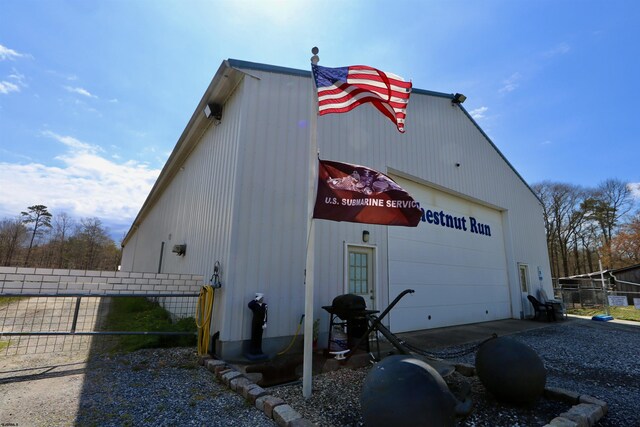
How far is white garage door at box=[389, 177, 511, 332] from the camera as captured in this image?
7.44 meters

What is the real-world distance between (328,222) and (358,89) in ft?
9.56

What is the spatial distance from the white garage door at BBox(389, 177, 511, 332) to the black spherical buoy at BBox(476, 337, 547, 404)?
3654 mm

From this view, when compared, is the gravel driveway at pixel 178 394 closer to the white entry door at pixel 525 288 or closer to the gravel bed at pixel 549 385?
the gravel bed at pixel 549 385

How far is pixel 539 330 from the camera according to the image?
27.7ft

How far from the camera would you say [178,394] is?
11.1 ft

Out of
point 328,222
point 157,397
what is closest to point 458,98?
point 328,222

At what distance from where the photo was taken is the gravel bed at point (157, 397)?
9.12 ft

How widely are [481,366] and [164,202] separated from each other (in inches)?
535

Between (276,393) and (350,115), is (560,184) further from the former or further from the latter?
(276,393)

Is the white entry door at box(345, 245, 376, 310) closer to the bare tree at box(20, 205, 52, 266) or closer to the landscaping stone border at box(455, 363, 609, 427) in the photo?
the landscaping stone border at box(455, 363, 609, 427)

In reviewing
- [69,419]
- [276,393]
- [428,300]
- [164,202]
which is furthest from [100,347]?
[164,202]

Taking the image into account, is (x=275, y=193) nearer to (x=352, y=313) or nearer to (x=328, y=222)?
(x=328, y=222)

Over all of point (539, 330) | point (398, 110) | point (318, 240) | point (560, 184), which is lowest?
point (539, 330)

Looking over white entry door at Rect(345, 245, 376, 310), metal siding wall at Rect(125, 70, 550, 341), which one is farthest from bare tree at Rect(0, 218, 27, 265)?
white entry door at Rect(345, 245, 376, 310)
